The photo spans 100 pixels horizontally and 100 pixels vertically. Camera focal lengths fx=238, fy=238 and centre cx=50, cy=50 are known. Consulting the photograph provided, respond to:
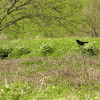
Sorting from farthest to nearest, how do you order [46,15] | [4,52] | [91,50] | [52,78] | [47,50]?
[4,52]
[47,50]
[91,50]
[46,15]
[52,78]

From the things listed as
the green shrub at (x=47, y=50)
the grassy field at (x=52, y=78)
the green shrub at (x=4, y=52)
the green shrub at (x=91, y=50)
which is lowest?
the green shrub at (x=4, y=52)

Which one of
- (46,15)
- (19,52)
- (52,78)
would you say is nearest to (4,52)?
(19,52)

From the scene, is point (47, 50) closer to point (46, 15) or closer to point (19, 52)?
point (19, 52)

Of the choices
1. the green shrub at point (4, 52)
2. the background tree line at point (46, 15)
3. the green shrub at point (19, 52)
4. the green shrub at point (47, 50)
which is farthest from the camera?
the green shrub at point (19, 52)

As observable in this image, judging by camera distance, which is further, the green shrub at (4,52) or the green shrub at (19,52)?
the green shrub at (19,52)

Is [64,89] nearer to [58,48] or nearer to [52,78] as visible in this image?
[52,78]

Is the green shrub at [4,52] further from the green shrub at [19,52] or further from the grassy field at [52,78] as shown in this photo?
the green shrub at [19,52]

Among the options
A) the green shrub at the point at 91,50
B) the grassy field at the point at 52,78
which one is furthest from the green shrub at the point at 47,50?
the green shrub at the point at 91,50

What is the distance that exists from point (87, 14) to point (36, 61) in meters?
21.2

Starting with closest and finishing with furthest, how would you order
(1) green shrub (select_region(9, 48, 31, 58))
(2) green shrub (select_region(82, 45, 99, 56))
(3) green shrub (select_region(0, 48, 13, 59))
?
(2) green shrub (select_region(82, 45, 99, 56)) < (3) green shrub (select_region(0, 48, 13, 59)) < (1) green shrub (select_region(9, 48, 31, 58))

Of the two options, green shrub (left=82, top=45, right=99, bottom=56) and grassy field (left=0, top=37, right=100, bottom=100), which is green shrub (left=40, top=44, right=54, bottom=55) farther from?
green shrub (left=82, top=45, right=99, bottom=56)

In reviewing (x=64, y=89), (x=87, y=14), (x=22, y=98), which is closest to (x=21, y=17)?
(x=64, y=89)

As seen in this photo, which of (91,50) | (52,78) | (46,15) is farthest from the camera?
(91,50)

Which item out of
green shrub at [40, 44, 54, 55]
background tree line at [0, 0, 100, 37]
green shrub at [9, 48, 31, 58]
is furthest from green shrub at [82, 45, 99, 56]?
green shrub at [9, 48, 31, 58]
